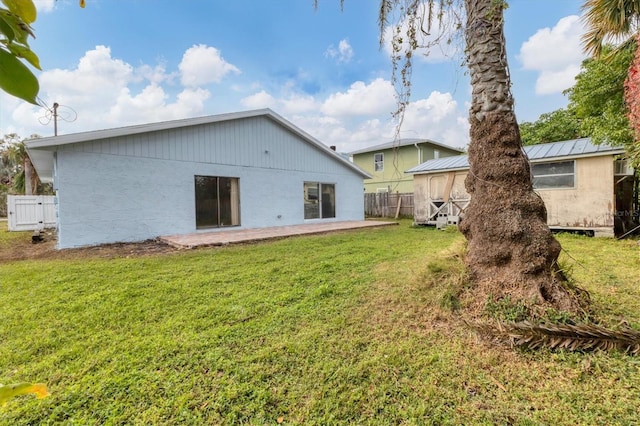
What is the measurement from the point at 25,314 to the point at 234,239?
16.3ft

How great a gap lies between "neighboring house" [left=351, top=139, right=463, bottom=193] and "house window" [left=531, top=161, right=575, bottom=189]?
31.0 feet

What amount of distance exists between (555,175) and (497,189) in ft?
26.9

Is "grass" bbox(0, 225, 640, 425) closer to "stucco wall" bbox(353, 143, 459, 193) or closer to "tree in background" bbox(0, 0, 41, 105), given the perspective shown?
"tree in background" bbox(0, 0, 41, 105)

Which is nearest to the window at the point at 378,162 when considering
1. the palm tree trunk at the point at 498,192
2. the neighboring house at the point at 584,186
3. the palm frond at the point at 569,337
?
the neighboring house at the point at 584,186

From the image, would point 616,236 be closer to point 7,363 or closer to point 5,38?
point 5,38

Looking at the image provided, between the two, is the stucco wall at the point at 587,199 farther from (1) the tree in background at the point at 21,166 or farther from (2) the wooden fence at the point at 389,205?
(1) the tree in background at the point at 21,166

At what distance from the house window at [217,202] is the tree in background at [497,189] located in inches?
305

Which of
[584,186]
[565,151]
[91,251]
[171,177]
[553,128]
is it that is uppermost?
[553,128]

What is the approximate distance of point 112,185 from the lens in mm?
7863

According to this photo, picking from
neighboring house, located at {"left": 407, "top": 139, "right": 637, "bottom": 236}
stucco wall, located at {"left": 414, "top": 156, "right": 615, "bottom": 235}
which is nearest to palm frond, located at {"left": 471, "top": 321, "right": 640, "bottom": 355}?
neighboring house, located at {"left": 407, "top": 139, "right": 637, "bottom": 236}

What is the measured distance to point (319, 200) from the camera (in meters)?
13.1

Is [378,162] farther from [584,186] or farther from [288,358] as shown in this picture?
[288,358]

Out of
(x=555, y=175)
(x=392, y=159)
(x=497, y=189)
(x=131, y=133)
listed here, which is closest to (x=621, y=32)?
(x=555, y=175)

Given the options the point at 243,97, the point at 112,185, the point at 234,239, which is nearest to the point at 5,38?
the point at 234,239
